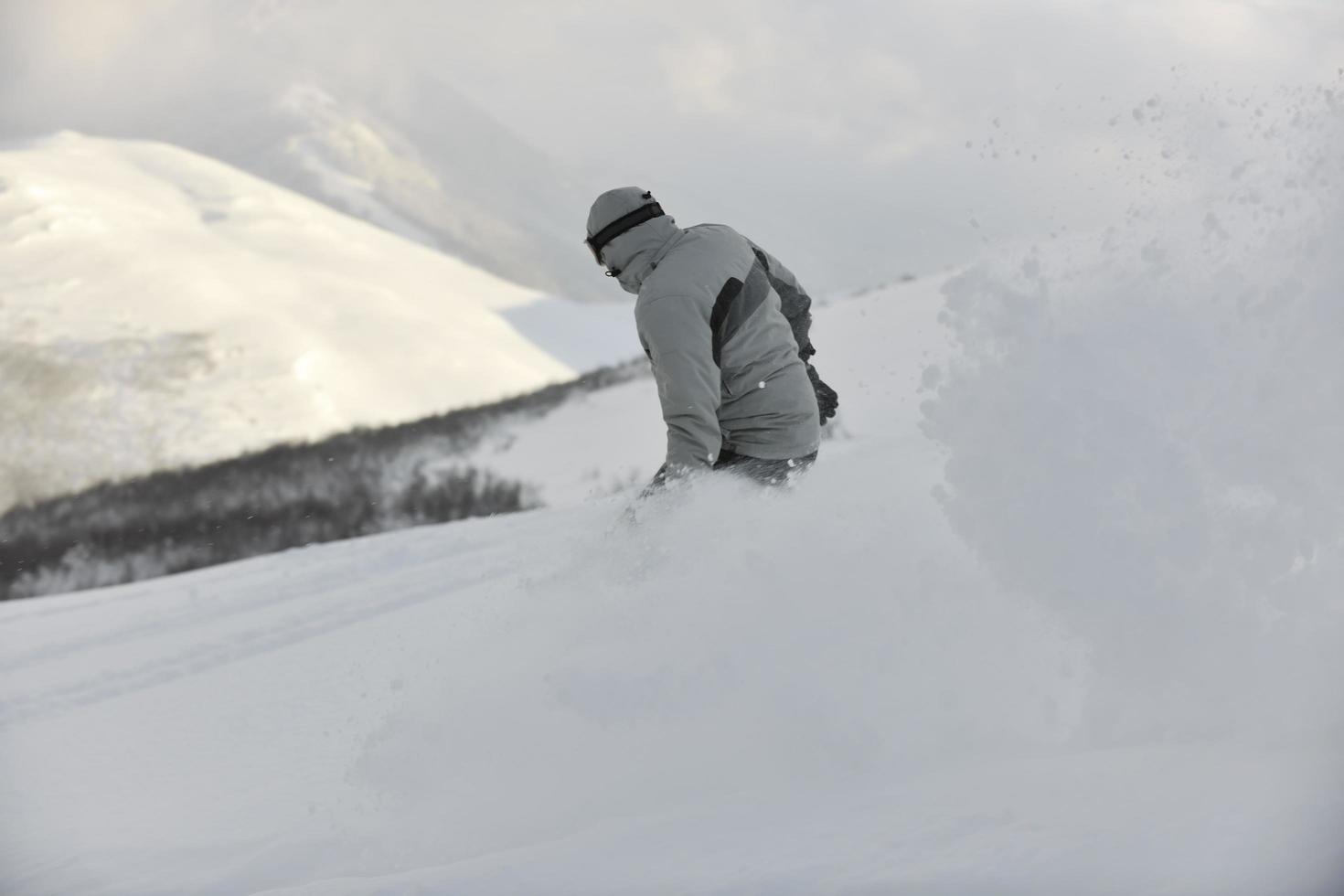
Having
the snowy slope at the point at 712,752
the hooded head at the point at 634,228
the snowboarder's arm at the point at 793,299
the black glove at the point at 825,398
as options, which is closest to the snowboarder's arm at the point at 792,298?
the snowboarder's arm at the point at 793,299

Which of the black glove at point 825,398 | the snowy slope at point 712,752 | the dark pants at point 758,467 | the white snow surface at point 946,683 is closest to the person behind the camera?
the snowy slope at point 712,752

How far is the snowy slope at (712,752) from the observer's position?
2588 mm

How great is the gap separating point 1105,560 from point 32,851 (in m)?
3.33

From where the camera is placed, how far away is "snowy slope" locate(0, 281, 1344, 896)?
2588 mm

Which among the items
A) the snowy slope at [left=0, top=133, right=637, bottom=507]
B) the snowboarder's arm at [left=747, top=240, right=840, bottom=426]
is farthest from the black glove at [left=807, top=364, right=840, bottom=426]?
the snowy slope at [left=0, top=133, right=637, bottom=507]

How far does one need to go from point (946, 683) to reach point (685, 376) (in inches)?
49.6

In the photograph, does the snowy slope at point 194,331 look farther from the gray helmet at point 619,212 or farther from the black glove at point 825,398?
the gray helmet at point 619,212

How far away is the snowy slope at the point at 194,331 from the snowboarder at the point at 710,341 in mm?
39844

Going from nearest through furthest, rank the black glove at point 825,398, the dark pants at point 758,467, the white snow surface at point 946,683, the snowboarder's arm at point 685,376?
the white snow surface at point 946,683 < the snowboarder's arm at point 685,376 < the dark pants at point 758,467 < the black glove at point 825,398

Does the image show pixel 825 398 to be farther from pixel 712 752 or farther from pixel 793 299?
pixel 712 752

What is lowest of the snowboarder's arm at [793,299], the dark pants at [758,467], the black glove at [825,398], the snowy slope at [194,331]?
the dark pants at [758,467]

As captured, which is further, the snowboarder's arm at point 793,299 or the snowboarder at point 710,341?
the snowboarder's arm at point 793,299

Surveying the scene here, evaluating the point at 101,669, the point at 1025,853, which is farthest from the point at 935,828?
the point at 101,669

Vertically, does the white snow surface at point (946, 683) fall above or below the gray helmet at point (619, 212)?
below
